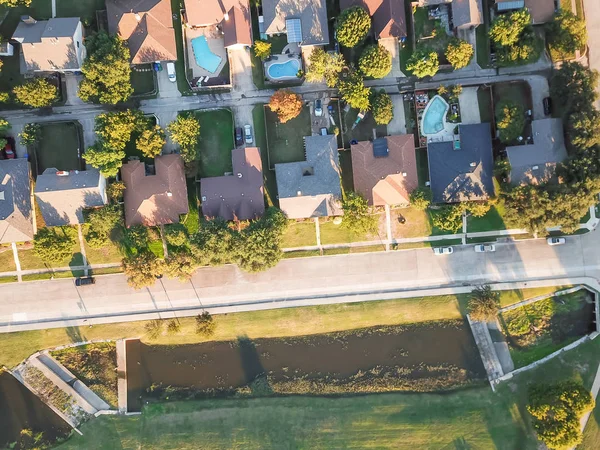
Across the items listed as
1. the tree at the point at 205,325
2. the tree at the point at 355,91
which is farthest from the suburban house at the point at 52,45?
the tree at the point at 205,325

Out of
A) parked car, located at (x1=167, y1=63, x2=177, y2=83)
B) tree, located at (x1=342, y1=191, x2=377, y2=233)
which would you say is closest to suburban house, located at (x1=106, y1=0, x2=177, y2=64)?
parked car, located at (x1=167, y1=63, x2=177, y2=83)

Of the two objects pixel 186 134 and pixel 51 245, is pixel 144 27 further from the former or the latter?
pixel 51 245

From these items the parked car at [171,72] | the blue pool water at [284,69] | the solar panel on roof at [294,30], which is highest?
the solar panel on roof at [294,30]

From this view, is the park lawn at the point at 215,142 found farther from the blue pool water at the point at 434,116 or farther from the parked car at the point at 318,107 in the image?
the blue pool water at the point at 434,116

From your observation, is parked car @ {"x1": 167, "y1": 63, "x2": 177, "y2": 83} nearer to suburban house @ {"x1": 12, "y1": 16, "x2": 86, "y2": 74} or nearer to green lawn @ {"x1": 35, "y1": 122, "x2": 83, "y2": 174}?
suburban house @ {"x1": 12, "y1": 16, "x2": 86, "y2": 74}

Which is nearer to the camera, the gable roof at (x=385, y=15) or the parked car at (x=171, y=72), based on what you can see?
the gable roof at (x=385, y=15)

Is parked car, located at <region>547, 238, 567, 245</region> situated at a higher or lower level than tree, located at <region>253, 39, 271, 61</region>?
lower

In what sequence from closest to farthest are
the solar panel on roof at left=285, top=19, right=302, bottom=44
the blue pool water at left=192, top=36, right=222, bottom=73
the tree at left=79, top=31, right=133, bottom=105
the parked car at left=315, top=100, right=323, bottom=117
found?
the tree at left=79, top=31, right=133, bottom=105 < the solar panel on roof at left=285, top=19, right=302, bottom=44 < the blue pool water at left=192, top=36, right=222, bottom=73 < the parked car at left=315, top=100, right=323, bottom=117
